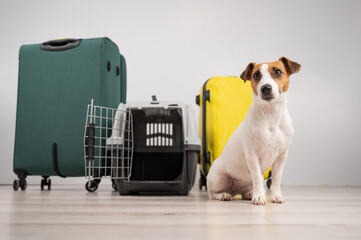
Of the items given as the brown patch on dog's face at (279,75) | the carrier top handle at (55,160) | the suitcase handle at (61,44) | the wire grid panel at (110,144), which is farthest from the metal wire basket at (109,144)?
the brown patch on dog's face at (279,75)

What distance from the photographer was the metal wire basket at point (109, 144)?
1.85 m

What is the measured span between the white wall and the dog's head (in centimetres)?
157

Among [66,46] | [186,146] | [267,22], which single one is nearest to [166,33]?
[267,22]

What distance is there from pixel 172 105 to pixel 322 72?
6.10 ft

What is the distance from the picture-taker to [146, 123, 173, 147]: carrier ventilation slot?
204 cm

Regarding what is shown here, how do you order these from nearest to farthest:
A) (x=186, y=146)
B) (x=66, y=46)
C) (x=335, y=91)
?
(x=186, y=146) → (x=66, y=46) → (x=335, y=91)

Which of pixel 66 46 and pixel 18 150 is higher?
pixel 66 46

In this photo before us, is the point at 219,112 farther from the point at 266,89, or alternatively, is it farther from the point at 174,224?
the point at 174,224

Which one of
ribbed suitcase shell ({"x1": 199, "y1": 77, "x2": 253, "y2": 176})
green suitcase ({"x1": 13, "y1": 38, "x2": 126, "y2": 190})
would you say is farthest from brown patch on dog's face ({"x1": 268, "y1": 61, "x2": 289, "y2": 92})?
green suitcase ({"x1": 13, "y1": 38, "x2": 126, "y2": 190})

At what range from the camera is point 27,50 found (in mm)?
2305

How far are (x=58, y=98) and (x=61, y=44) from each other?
388 mm

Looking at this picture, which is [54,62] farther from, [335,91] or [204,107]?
[335,91]

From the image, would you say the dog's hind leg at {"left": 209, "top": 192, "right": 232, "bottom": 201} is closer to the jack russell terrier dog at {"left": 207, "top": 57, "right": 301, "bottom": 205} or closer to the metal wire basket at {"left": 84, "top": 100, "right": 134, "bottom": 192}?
the jack russell terrier dog at {"left": 207, "top": 57, "right": 301, "bottom": 205}

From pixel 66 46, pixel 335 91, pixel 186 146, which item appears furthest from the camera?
pixel 335 91
